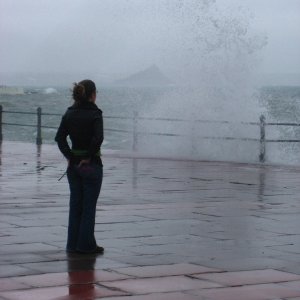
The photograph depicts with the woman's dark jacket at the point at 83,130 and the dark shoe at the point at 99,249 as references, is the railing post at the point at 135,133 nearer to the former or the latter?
the dark shoe at the point at 99,249

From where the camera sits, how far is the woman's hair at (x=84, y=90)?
31.7 feet

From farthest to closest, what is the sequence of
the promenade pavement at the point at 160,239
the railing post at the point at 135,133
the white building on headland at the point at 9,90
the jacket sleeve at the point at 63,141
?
the white building on headland at the point at 9,90
the railing post at the point at 135,133
the jacket sleeve at the point at 63,141
the promenade pavement at the point at 160,239

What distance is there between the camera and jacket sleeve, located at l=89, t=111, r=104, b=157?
9594 mm

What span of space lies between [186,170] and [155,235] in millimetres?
9491

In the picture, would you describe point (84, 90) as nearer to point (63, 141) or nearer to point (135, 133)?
point (63, 141)

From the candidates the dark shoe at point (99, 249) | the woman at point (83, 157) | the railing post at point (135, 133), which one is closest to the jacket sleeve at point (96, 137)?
the woman at point (83, 157)

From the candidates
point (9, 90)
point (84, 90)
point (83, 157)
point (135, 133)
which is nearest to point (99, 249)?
point (83, 157)

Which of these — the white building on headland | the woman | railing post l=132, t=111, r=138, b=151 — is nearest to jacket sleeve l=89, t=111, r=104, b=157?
the woman

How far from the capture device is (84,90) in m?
9.68

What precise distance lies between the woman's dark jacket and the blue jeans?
0.39 ft

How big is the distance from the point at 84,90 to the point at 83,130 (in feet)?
1.25

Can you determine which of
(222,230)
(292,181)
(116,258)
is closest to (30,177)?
(292,181)

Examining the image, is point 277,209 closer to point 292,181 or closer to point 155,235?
point 155,235

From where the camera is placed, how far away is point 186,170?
20.6 m
